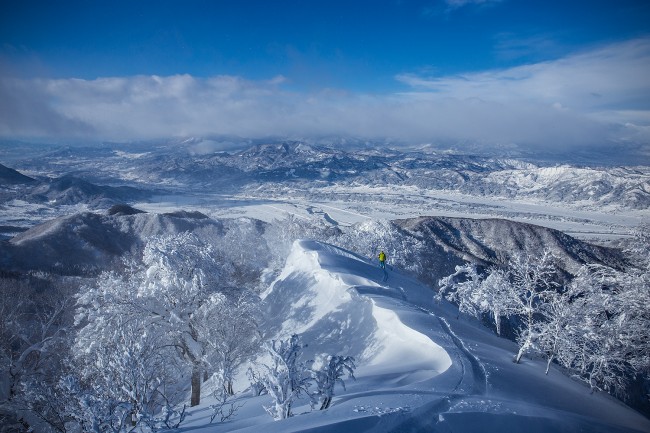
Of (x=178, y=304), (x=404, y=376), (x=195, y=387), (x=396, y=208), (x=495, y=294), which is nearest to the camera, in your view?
(x=404, y=376)

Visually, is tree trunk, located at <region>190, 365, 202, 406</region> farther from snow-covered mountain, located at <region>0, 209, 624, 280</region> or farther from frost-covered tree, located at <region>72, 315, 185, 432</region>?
snow-covered mountain, located at <region>0, 209, 624, 280</region>

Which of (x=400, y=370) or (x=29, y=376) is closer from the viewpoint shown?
(x=400, y=370)

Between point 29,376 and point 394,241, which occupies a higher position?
point 29,376

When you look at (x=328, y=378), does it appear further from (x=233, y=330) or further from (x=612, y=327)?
(x=612, y=327)

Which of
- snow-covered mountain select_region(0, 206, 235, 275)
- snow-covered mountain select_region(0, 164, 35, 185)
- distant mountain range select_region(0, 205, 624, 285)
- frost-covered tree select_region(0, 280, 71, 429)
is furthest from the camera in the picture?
snow-covered mountain select_region(0, 164, 35, 185)

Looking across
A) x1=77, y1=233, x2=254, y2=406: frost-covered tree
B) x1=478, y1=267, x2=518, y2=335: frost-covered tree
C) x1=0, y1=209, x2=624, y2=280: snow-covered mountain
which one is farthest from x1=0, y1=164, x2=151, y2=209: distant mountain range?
x1=478, y1=267, x2=518, y2=335: frost-covered tree

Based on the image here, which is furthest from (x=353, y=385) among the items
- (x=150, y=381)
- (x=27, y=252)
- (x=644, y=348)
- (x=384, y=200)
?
(x=384, y=200)

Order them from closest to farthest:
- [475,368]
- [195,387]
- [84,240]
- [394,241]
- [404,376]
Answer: [404,376] < [475,368] < [195,387] < [394,241] < [84,240]

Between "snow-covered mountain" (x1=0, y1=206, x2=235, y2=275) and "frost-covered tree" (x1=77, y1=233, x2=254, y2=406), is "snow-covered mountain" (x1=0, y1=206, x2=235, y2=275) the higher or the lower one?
the lower one

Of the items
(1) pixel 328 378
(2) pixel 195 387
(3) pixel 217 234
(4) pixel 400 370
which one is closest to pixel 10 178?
Result: (3) pixel 217 234
